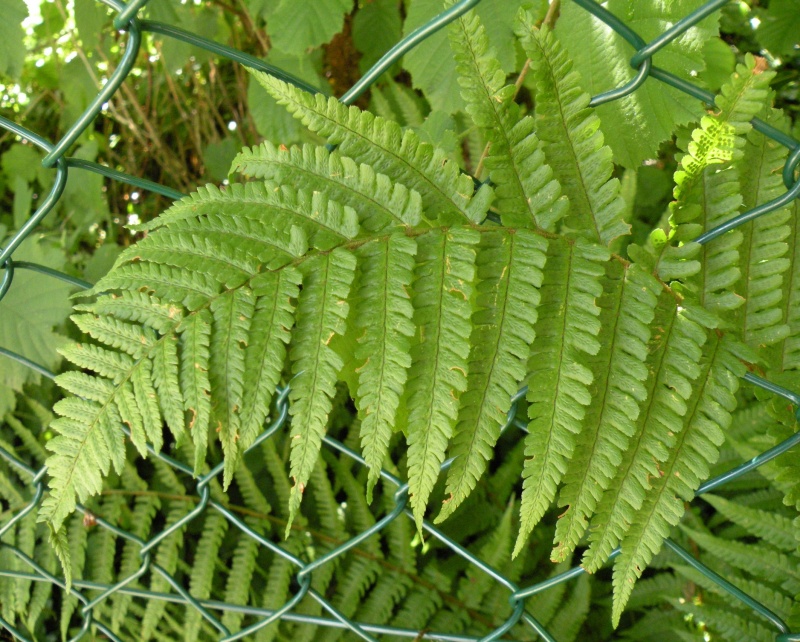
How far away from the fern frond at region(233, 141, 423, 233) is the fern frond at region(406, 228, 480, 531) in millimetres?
49

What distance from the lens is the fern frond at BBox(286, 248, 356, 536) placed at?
69 centimetres

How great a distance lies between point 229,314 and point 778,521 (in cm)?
101

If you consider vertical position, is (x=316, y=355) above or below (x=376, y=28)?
below

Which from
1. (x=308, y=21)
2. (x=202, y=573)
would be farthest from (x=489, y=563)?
(x=308, y=21)

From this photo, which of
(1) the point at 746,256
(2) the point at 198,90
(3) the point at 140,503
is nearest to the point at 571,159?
(1) the point at 746,256

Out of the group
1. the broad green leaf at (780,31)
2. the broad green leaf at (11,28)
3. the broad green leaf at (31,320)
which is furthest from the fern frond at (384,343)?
the broad green leaf at (780,31)

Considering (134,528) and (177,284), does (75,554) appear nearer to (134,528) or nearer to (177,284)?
(134,528)

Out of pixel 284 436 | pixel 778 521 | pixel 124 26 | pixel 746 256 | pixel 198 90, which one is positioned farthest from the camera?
pixel 198 90

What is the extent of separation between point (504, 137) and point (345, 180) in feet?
0.57

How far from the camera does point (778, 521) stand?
1150 millimetres

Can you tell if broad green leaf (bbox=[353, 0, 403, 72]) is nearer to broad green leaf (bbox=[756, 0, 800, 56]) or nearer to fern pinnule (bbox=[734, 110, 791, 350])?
broad green leaf (bbox=[756, 0, 800, 56])

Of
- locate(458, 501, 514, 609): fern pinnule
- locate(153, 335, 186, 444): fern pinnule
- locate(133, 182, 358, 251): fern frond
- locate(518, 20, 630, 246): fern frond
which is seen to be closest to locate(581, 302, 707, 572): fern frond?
locate(518, 20, 630, 246): fern frond

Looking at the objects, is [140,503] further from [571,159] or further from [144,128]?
[144,128]

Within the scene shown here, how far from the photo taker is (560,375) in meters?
0.68
